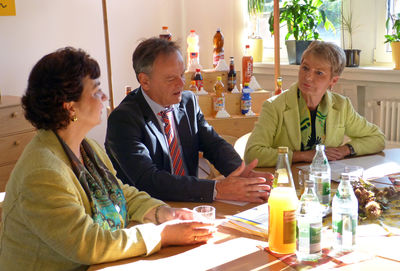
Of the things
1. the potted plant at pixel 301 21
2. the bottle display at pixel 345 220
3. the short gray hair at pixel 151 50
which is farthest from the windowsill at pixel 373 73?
the bottle display at pixel 345 220

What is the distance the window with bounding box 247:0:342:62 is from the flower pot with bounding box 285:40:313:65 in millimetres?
220

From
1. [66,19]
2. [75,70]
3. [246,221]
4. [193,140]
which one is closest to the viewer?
[75,70]

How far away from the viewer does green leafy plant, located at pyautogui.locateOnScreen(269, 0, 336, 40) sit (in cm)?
423

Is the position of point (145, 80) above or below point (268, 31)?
below

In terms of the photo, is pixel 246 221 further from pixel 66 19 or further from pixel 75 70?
pixel 66 19

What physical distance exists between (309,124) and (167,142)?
72 centimetres

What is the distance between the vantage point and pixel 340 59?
92.0 inches

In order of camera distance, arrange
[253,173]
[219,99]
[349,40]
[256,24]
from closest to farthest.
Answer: [253,173], [219,99], [349,40], [256,24]

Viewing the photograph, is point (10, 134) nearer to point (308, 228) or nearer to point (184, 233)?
point (184, 233)

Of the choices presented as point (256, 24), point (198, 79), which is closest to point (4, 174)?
point (198, 79)

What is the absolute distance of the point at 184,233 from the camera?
1.33 m

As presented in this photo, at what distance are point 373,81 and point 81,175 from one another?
3.14 metres

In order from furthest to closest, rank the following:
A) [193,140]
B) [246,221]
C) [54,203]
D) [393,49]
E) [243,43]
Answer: [243,43], [393,49], [193,140], [246,221], [54,203]

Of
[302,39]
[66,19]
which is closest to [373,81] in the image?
[302,39]
